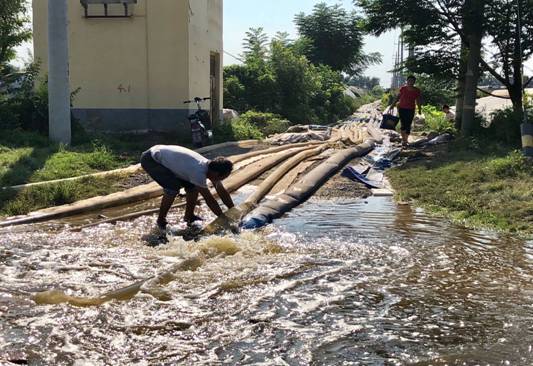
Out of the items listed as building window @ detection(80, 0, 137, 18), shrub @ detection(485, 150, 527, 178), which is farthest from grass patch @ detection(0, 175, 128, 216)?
building window @ detection(80, 0, 137, 18)

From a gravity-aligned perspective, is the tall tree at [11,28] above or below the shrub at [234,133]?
above

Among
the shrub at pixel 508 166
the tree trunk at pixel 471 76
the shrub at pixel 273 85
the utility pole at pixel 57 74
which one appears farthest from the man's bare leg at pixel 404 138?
the shrub at pixel 273 85

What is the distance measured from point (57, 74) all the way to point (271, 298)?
885cm

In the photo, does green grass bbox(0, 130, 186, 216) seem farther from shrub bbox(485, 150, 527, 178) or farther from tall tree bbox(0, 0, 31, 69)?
shrub bbox(485, 150, 527, 178)

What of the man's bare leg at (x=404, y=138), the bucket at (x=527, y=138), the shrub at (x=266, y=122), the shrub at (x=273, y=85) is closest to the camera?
the bucket at (x=527, y=138)

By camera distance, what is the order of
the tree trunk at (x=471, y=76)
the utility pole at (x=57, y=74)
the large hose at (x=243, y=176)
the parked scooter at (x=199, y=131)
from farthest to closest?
the tree trunk at (x=471, y=76) → the parked scooter at (x=199, y=131) → the utility pole at (x=57, y=74) → the large hose at (x=243, y=176)

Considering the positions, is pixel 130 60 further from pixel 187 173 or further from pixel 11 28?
pixel 187 173

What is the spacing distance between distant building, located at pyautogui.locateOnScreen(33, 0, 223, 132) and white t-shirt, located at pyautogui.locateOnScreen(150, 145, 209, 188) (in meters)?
8.29

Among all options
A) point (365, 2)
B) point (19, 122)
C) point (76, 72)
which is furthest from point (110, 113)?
point (365, 2)

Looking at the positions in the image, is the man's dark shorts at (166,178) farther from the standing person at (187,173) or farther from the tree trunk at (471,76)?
the tree trunk at (471,76)

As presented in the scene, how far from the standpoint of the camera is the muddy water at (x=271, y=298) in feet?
12.4

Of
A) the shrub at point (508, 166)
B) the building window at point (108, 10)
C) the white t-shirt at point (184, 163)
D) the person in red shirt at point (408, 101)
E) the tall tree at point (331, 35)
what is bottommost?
the shrub at point (508, 166)

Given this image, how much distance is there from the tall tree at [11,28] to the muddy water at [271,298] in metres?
9.71

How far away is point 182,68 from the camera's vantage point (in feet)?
49.1
